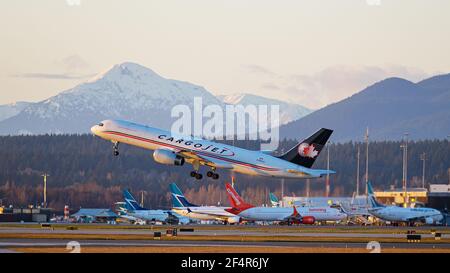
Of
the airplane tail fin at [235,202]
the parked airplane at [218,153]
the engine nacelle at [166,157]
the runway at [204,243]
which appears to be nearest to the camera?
the runway at [204,243]

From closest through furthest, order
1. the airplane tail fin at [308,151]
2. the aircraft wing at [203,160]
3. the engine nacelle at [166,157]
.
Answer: the airplane tail fin at [308,151] → the engine nacelle at [166,157] → the aircraft wing at [203,160]

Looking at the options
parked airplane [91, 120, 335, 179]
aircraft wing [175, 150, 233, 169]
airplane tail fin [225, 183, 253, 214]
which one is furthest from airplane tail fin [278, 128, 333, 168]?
airplane tail fin [225, 183, 253, 214]

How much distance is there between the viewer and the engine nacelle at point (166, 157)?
13675 cm

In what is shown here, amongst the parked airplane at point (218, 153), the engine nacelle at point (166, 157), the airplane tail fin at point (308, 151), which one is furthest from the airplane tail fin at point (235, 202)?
the airplane tail fin at point (308, 151)

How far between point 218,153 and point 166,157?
6157 mm

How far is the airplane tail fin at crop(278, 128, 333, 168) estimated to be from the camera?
13625cm

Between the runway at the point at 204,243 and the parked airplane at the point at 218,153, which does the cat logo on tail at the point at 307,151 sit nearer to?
the parked airplane at the point at 218,153

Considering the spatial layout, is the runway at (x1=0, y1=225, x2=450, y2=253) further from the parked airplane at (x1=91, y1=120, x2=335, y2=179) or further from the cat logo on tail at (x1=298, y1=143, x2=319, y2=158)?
the cat logo on tail at (x1=298, y1=143, x2=319, y2=158)

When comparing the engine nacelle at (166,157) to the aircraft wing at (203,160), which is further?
the aircraft wing at (203,160)
